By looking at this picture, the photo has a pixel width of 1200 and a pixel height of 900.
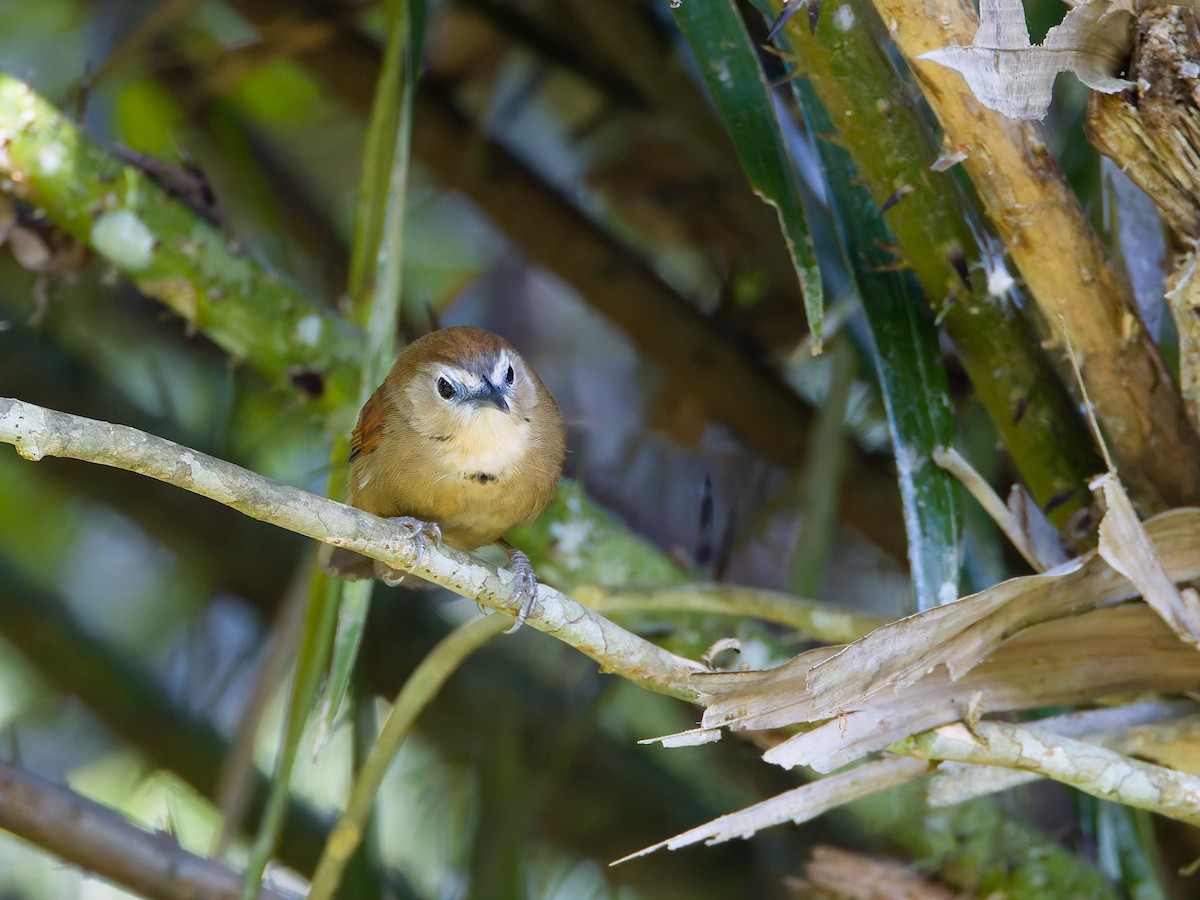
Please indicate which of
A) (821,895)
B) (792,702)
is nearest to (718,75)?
(792,702)

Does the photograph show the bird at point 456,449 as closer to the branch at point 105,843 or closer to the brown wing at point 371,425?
the brown wing at point 371,425

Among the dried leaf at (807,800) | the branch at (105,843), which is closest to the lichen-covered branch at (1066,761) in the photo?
the dried leaf at (807,800)

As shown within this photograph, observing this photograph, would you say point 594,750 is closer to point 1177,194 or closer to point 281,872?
point 281,872

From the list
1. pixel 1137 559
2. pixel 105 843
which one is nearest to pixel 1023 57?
pixel 1137 559

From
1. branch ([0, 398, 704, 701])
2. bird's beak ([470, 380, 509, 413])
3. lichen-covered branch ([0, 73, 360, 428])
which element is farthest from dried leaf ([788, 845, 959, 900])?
lichen-covered branch ([0, 73, 360, 428])

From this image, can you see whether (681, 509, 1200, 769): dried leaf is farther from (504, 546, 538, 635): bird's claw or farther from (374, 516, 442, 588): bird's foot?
(374, 516, 442, 588): bird's foot
